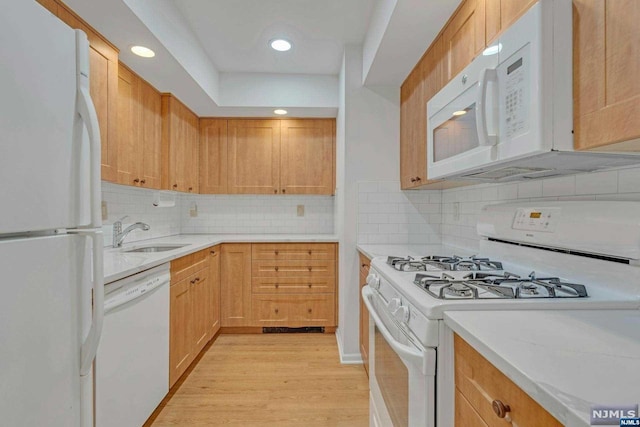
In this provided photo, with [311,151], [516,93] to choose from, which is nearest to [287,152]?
[311,151]

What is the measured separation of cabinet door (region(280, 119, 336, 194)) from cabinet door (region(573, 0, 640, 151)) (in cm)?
259

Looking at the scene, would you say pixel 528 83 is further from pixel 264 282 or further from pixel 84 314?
pixel 264 282

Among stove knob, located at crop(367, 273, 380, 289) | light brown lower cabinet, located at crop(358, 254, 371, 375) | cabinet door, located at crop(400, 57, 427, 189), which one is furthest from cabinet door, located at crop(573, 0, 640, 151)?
light brown lower cabinet, located at crop(358, 254, 371, 375)

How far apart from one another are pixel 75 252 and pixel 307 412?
1540mm

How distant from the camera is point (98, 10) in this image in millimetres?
1593

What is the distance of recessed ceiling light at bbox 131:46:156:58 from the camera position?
196cm

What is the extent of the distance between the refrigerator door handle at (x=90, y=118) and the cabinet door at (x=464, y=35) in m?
1.42

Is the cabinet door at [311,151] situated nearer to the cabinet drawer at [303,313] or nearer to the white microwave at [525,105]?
the cabinet drawer at [303,313]

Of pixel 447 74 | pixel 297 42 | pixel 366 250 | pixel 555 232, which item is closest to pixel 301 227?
pixel 366 250

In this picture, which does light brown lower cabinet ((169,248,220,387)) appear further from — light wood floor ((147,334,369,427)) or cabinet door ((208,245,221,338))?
light wood floor ((147,334,369,427))

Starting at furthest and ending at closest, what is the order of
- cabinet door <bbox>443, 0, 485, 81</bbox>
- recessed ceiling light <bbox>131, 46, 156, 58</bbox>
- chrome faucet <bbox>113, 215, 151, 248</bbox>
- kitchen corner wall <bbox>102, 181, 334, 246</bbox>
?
kitchen corner wall <bbox>102, 181, 334, 246</bbox> < chrome faucet <bbox>113, 215, 151, 248</bbox> < recessed ceiling light <bbox>131, 46, 156, 58</bbox> < cabinet door <bbox>443, 0, 485, 81</bbox>

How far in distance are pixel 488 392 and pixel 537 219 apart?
2.71 feet

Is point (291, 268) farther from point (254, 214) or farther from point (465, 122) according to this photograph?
point (465, 122)

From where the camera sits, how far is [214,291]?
9.36 ft
